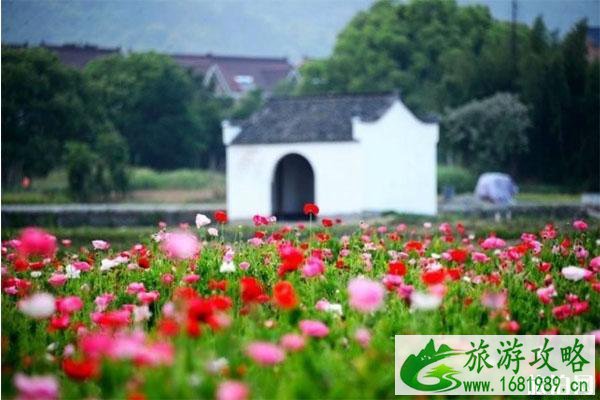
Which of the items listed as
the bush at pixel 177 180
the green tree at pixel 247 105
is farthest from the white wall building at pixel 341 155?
the green tree at pixel 247 105

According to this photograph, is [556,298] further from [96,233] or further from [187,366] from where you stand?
[96,233]

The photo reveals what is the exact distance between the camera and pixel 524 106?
3784 centimetres

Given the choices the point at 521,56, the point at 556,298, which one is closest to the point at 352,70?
the point at 521,56

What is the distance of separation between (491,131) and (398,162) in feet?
41.4

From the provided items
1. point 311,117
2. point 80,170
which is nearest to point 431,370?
→ point 311,117

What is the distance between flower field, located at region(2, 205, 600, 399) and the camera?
370 cm

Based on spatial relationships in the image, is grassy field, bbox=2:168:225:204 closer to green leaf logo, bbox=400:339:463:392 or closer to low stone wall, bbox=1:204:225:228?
low stone wall, bbox=1:204:225:228

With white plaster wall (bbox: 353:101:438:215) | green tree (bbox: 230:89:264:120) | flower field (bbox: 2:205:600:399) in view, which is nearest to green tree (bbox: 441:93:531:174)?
green tree (bbox: 230:89:264:120)

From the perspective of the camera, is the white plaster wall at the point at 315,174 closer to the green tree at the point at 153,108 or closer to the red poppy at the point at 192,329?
the green tree at the point at 153,108

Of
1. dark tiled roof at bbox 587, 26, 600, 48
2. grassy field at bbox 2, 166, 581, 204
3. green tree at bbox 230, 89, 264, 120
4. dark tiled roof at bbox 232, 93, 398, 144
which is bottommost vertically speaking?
grassy field at bbox 2, 166, 581, 204

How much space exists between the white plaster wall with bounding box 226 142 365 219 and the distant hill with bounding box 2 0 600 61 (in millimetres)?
3751

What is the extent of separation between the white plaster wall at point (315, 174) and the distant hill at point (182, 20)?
375 centimetres

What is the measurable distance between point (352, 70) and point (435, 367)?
42398 millimetres

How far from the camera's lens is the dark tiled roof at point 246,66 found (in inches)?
2483
